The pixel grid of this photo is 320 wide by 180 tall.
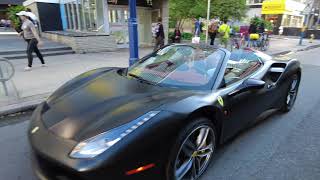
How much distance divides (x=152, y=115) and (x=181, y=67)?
1154 millimetres

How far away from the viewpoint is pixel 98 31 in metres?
12.9

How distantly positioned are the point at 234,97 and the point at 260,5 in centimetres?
4030

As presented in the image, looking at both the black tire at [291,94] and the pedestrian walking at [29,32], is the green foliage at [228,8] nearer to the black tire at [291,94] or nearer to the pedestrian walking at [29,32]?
the pedestrian walking at [29,32]

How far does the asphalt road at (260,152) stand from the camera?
2734mm

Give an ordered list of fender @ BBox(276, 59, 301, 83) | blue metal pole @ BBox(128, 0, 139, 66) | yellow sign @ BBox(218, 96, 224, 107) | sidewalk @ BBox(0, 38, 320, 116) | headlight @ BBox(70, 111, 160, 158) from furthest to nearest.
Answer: blue metal pole @ BBox(128, 0, 139, 66), sidewalk @ BBox(0, 38, 320, 116), fender @ BBox(276, 59, 301, 83), yellow sign @ BBox(218, 96, 224, 107), headlight @ BBox(70, 111, 160, 158)

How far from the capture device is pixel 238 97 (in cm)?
298

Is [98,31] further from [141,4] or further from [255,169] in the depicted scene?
[255,169]

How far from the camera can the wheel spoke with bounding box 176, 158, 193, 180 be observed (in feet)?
7.76

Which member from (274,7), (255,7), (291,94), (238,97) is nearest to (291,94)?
(291,94)

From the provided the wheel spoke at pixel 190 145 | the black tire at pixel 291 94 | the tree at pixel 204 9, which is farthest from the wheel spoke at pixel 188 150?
the tree at pixel 204 9

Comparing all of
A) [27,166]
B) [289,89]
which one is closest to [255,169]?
[289,89]

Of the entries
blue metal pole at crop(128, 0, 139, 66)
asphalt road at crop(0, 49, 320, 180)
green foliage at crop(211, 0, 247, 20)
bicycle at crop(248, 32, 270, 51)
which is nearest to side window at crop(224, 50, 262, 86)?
asphalt road at crop(0, 49, 320, 180)

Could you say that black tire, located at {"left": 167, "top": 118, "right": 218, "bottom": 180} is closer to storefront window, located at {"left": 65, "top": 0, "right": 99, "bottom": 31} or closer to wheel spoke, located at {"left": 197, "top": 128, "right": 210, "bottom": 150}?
wheel spoke, located at {"left": 197, "top": 128, "right": 210, "bottom": 150}

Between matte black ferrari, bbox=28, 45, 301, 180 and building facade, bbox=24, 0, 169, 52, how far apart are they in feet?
30.6
